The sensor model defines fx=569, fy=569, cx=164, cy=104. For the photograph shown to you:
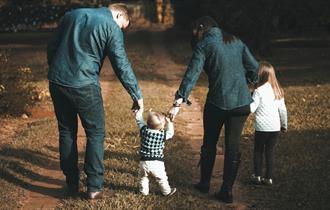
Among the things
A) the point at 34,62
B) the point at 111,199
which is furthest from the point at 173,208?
the point at 34,62

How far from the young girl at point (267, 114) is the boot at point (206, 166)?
588 mm

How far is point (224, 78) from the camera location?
5.45m

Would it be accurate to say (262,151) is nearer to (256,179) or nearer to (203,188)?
(256,179)

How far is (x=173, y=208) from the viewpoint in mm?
5488

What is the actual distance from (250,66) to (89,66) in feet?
5.19

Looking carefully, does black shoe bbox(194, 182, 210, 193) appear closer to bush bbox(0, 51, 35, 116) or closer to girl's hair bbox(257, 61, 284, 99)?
girl's hair bbox(257, 61, 284, 99)

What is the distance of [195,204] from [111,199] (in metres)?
0.83

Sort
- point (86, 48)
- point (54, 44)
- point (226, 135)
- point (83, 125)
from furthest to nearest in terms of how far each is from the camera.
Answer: point (226, 135), point (83, 125), point (54, 44), point (86, 48)

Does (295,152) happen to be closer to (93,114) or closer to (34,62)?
(93,114)

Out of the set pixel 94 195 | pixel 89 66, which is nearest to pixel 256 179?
pixel 94 195

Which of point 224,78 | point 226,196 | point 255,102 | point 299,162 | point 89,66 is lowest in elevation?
point 299,162

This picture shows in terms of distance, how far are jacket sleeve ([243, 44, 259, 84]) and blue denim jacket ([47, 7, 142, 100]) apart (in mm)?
1131

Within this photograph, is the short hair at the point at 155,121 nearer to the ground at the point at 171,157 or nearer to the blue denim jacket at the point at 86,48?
the blue denim jacket at the point at 86,48

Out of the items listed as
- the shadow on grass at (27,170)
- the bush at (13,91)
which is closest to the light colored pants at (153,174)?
the shadow on grass at (27,170)
